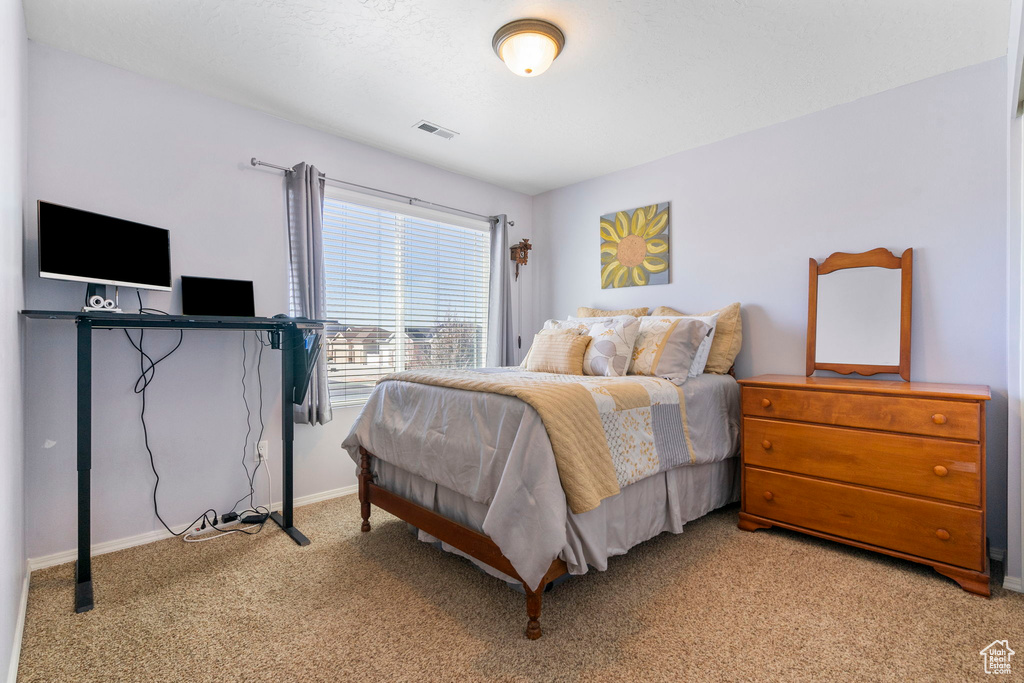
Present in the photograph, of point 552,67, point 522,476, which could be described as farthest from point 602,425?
point 552,67

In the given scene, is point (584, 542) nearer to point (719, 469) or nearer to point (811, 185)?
point (719, 469)

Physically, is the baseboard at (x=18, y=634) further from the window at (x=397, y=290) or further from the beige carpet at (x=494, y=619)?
the window at (x=397, y=290)

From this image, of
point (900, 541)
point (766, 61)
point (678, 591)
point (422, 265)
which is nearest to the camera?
point (678, 591)

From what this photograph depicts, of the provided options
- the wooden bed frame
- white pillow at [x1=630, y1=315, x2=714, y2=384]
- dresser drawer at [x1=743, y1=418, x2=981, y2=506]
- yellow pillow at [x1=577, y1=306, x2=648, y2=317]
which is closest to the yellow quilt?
white pillow at [x1=630, y1=315, x2=714, y2=384]

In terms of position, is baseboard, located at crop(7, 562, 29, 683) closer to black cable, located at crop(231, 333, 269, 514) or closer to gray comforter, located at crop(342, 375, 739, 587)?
black cable, located at crop(231, 333, 269, 514)

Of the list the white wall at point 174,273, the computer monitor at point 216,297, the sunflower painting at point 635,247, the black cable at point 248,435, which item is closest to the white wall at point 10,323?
the white wall at point 174,273

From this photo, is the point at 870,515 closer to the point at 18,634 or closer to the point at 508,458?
the point at 508,458

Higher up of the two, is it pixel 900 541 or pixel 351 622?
pixel 900 541

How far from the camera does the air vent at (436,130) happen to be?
302 centimetres

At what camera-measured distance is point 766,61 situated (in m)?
2.33

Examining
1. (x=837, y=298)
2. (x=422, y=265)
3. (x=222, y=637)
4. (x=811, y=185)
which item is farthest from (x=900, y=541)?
(x=422, y=265)

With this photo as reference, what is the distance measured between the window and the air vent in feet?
2.09

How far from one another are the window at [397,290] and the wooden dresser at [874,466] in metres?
2.25

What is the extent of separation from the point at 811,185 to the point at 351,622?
3272 mm
